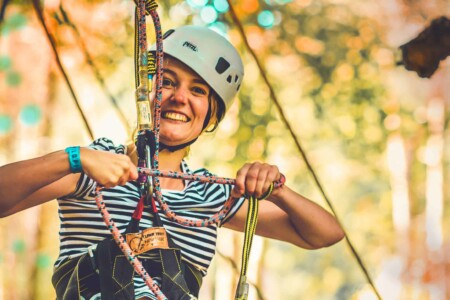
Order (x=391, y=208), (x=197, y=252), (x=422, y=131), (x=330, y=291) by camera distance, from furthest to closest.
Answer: (x=330, y=291)
(x=391, y=208)
(x=422, y=131)
(x=197, y=252)

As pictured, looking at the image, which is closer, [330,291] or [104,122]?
[104,122]

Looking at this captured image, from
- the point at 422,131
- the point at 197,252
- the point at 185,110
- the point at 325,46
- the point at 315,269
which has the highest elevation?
the point at 325,46

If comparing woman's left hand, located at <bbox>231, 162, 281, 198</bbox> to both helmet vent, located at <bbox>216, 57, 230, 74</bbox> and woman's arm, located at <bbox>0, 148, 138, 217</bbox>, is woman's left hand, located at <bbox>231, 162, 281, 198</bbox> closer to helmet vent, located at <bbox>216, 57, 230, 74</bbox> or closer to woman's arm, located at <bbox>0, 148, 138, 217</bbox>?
woman's arm, located at <bbox>0, 148, 138, 217</bbox>

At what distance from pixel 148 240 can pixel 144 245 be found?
0.05 feet

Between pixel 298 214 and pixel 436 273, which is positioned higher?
pixel 436 273

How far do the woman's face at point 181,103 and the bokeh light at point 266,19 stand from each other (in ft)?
6.69

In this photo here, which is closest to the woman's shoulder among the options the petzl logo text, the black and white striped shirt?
the black and white striped shirt

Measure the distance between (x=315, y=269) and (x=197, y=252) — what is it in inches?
175

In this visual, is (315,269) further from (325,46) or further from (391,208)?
(325,46)

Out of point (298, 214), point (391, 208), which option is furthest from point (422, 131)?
point (298, 214)

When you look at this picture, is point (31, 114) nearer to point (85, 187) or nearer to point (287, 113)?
point (287, 113)

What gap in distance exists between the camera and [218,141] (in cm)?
422

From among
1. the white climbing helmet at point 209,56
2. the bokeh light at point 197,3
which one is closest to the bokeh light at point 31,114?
the bokeh light at point 197,3

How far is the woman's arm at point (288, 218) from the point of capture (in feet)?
5.66
